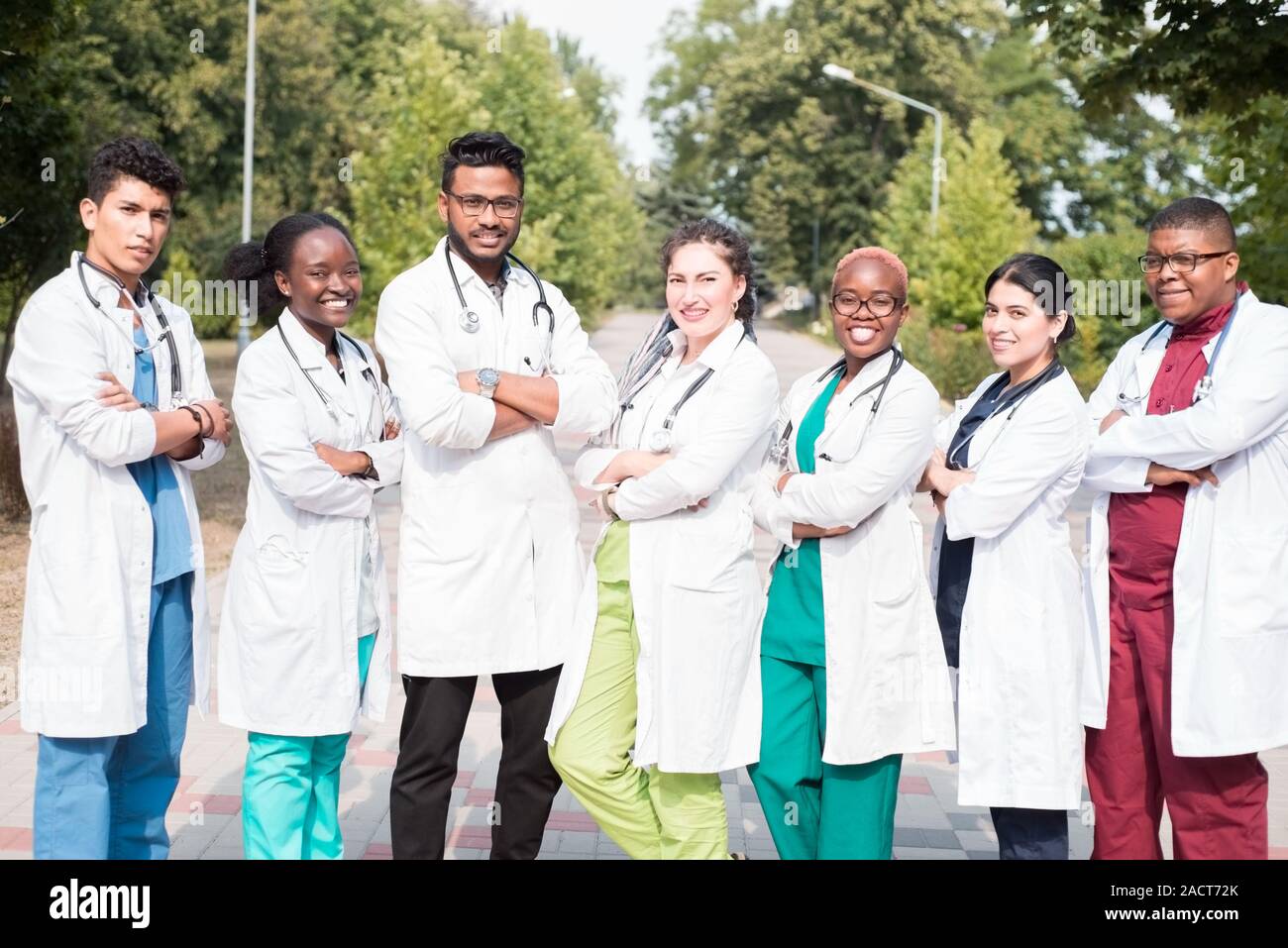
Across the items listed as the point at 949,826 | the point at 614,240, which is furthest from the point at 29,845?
the point at 614,240

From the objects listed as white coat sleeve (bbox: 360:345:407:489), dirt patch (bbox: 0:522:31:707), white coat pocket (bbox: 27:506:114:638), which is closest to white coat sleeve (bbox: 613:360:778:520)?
white coat sleeve (bbox: 360:345:407:489)

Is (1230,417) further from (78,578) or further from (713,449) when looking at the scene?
(78,578)

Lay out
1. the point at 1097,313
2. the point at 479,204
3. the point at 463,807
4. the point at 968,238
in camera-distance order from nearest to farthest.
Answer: the point at 479,204, the point at 463,807, the point at 1097,313, the point at 968,238

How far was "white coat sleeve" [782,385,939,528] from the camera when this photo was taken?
4039mm

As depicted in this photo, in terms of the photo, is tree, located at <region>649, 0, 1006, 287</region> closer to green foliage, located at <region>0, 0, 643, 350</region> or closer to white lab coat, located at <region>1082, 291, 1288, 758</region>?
green foliage, located at <region>0, 0, 643, 350</region>

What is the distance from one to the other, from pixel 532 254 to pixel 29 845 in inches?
942

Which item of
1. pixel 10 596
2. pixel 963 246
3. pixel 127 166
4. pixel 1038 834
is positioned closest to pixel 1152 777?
pixel 1038 834

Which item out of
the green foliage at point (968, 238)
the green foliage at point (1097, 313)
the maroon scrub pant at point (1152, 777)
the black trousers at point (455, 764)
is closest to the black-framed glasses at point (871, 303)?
the maroon scrub pant at point (1152, 777)

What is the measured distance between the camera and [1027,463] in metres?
4.12

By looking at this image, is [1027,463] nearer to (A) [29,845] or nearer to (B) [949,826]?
(B) [949,826]

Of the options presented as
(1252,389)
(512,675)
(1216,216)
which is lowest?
(512,675)

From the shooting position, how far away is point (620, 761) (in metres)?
4.18

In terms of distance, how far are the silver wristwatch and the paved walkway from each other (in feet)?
3.22

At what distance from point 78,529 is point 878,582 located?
224cm
